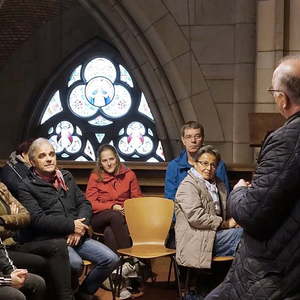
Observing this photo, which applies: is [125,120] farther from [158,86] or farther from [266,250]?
[266,250]

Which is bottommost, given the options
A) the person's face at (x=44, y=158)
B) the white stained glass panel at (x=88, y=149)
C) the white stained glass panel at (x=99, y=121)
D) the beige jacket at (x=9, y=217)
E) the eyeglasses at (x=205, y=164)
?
the white stained glass panel at (x=88, y=149)

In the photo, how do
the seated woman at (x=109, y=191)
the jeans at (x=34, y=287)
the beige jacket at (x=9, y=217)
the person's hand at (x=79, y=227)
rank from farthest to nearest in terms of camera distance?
the seated woman at (x=109, y=191), the person's hand at (x=79, y=227), the beige jacket at (x=9, y=217), the jeans at (x=34, y=287)

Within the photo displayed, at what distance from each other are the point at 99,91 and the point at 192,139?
8.03 m

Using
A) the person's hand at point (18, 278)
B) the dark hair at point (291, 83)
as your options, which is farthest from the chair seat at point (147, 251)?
the dark hair at point (291, 83)

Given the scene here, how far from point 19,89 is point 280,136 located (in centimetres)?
1152

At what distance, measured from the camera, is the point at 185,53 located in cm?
938

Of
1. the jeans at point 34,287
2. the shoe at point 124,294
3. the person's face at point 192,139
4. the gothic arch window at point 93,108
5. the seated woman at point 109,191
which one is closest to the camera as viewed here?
the jeans at point 34,287

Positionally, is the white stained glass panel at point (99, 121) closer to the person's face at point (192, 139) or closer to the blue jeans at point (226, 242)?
the person's face at point (192, 139)

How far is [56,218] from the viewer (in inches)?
215

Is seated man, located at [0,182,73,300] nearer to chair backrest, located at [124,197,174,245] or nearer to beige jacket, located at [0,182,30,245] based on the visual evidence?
beige jacket, located at [0,182,30,245]

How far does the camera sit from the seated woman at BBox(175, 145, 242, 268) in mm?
5590

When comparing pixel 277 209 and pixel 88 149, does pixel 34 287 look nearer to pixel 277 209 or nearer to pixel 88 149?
pixel 277 209

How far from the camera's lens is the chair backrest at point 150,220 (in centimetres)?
611

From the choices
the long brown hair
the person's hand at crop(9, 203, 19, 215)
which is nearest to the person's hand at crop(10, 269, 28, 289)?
the person's hand at crop(9, 203, 19, 215)
